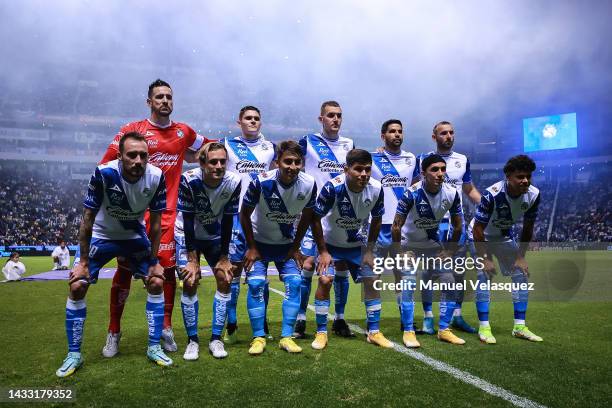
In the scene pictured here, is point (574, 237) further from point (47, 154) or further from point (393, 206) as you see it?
point (47, 154)

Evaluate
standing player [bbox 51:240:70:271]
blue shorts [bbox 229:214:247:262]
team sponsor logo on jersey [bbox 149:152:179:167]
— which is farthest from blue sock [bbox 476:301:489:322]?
standing player [bbox 51:240:70:271]

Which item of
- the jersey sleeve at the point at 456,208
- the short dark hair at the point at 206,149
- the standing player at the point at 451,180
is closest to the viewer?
the short dark hair at the point at 206,149

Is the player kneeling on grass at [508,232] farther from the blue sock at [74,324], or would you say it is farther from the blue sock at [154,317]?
the blue sock at [74,324]

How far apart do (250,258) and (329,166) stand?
2.02 metres

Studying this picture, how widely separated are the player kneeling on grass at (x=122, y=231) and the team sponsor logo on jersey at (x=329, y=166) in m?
2.49

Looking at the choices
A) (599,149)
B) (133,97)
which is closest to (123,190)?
(133,97)

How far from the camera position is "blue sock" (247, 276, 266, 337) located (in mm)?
4648

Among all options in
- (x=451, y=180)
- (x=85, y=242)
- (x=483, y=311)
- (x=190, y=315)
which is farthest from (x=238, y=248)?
(x=451, y=180)

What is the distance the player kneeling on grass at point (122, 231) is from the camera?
3922mm

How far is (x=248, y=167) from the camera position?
5.82 meters

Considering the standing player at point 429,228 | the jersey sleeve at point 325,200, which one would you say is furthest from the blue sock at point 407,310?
the jersey sleeve at point 325,200

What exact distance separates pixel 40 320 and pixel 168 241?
307cm

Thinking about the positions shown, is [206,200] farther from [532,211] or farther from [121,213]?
[532,211]

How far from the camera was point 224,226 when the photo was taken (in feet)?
15.0
